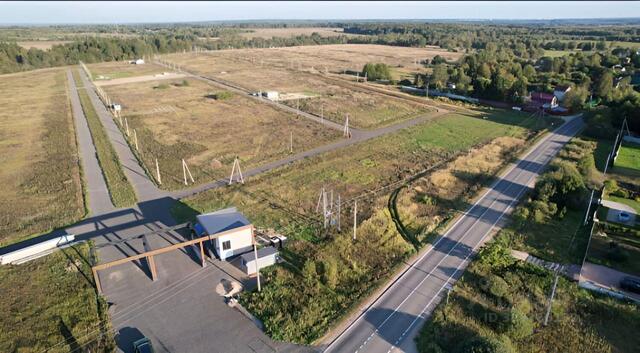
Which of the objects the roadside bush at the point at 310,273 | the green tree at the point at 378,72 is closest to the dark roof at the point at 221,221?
the roadside bush at the point at 310,273

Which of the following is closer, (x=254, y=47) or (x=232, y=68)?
(x=232, y=68)

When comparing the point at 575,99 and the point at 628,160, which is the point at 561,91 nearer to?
the point at 575,99

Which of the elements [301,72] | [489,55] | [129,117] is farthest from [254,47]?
[129,117]

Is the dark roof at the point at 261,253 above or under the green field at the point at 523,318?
above

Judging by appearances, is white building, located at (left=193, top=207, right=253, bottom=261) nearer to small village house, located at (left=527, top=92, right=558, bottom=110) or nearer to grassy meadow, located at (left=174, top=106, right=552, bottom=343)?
grassy meadow, located at (left=174, top=106, right=552, bottom=343)

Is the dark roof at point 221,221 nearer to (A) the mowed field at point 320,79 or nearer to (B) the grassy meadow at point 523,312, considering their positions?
(B) the grassy meadow at point 523,312

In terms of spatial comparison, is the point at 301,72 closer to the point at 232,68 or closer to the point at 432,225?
the point at 232,68
